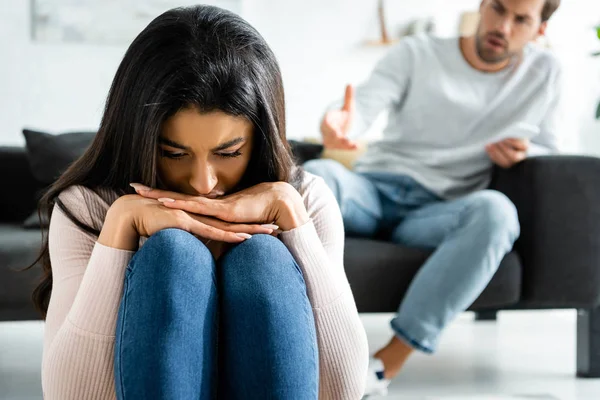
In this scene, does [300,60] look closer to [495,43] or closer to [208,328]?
[495,43]

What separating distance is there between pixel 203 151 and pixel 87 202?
0.21 metres

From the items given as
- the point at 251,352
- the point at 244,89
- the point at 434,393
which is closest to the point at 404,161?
the point at 434,393

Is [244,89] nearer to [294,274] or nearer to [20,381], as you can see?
[294,274]

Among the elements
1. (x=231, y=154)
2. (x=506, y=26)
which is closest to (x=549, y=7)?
(x=506, y=26)

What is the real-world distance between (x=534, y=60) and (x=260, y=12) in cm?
234

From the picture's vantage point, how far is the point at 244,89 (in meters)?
1.26

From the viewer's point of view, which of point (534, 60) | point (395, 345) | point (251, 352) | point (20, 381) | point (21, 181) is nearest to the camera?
point (251, 352)

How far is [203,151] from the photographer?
125cm

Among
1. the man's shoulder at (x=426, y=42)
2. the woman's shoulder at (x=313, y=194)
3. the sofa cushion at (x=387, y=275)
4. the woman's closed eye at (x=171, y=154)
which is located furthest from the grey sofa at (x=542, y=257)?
the woman's closed eye at (x=171, y=154)

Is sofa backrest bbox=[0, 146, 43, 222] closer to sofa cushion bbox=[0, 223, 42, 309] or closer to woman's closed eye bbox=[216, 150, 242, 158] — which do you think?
sofa cushion bbox=[0, 223, 42, 309]

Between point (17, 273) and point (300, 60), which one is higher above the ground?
point (300, 60)

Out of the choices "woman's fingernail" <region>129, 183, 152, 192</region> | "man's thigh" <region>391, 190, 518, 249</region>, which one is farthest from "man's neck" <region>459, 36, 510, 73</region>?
"woman's fingernail" <region>129, 183, 152, 192</region>

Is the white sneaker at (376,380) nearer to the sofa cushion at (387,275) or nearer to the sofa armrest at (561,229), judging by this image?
the sofa cushion at (387,275)

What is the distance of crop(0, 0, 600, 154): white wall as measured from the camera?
445cm
